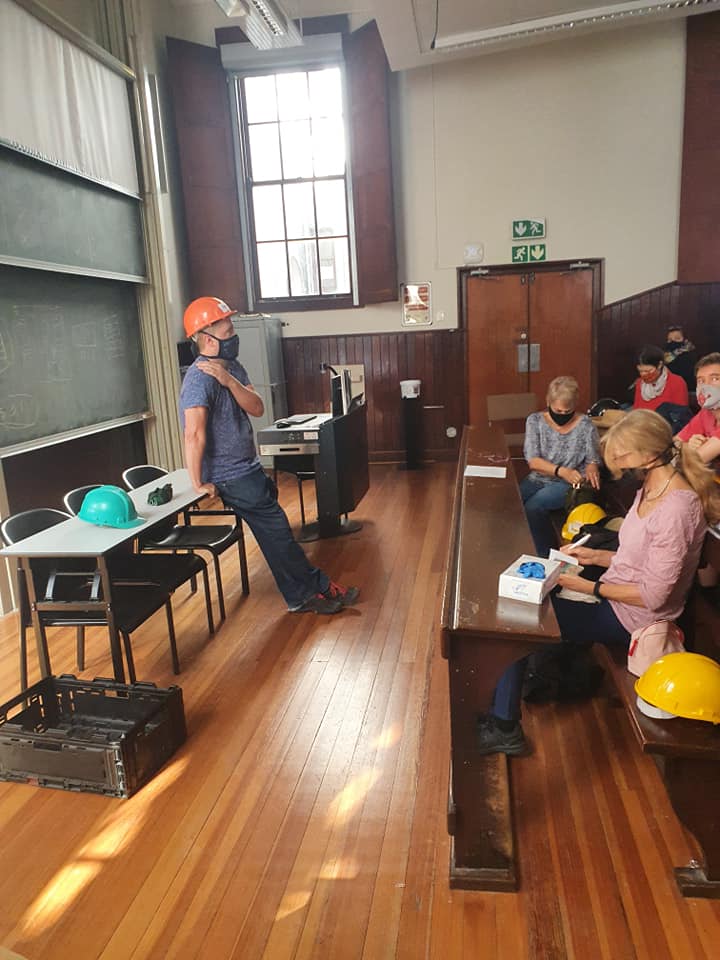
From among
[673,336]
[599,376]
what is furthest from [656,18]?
[599,376]

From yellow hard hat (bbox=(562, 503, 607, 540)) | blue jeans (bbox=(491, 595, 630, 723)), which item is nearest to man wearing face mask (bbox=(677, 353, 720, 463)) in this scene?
yellow hard hat (bbox=(562, 503, 607, 540))

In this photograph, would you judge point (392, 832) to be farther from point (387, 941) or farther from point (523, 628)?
point (523, 628)

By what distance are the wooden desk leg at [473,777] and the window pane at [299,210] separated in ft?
21.8

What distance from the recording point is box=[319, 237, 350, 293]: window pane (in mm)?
7492

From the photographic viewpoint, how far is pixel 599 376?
7383 millimetres

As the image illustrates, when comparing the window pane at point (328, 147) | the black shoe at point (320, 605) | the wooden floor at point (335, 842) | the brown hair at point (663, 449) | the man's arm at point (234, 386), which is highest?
the window pane at point (328, 147)

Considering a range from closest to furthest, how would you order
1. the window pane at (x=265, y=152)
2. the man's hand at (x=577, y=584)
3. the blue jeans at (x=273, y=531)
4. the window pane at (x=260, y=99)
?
the man's hand at (x=577, y=584)
the blue jeans at (x=273, y=531)
the window pane at (x=260, y=99)
the window pane at (x=265, y=152)

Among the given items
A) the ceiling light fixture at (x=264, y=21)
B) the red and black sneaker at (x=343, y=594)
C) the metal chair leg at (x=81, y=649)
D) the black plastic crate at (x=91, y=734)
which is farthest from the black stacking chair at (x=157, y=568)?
the ceiling light fixture at (x=264, y=21)

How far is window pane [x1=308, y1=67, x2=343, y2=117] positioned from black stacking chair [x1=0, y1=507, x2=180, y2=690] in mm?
5952

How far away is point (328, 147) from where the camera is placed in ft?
24.0

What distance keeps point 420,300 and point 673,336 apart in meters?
2.67

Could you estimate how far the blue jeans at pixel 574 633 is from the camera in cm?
222

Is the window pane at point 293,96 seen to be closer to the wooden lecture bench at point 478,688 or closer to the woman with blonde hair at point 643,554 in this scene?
the woman with blonde hair at point 643,554

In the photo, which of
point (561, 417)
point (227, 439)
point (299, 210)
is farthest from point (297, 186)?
point (227, 439)
